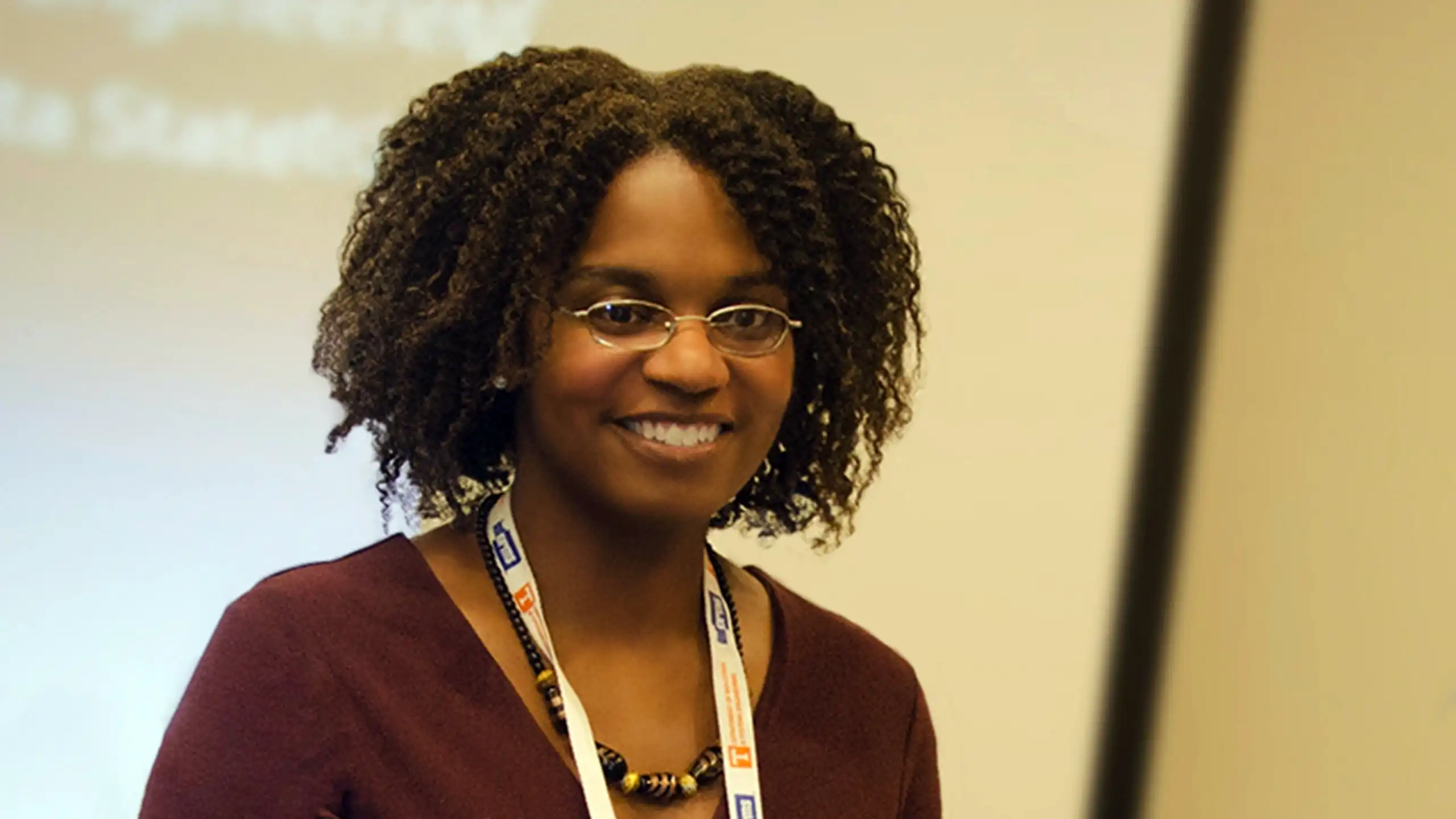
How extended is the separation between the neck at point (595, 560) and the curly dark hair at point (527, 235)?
9cm

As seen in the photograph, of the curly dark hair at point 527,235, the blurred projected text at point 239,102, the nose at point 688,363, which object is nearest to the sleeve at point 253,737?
the curly dark hair at point 527,235

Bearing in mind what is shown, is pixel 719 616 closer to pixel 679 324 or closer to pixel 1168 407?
pixel 679 324

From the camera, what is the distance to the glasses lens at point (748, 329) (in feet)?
3.58

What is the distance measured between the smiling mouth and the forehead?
104 mm

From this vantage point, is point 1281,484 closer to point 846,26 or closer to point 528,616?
point 846,26

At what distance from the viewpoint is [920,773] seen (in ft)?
4.34

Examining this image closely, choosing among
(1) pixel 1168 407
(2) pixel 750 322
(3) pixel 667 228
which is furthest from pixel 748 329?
(1) pixel 1168 407

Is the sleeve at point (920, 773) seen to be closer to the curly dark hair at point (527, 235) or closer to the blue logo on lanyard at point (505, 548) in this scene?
the curly dark hair at point (527, 235)

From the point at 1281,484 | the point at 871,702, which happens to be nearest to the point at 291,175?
the point at 871,702

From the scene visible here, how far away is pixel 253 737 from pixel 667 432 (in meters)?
0.36

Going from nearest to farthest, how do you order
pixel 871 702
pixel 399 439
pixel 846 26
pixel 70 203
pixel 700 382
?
pixel 700 382 → pixel 399 439 → pixel 871 702 → pixel 70 203 → pixel 846 26

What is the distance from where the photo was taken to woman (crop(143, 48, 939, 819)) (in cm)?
103

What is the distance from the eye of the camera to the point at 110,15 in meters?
1.57

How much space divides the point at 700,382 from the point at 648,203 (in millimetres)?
142
